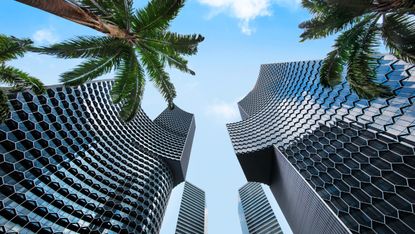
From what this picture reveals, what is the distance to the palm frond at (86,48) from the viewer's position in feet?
32.4

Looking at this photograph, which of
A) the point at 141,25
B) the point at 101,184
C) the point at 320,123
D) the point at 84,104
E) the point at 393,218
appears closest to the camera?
the point at 141,25

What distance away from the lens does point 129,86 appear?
12.3 meters

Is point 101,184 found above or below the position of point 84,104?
below

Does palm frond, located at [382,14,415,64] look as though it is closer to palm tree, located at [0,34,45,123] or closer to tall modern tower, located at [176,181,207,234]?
palm tree, located at [0,34,45,123]

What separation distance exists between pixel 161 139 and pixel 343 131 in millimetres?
79223

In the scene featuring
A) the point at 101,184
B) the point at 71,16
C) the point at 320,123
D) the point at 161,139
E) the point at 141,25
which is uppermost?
the point at 161,139

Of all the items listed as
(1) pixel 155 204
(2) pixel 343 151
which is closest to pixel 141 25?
(2) pixel 343 151

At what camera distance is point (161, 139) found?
354 feet

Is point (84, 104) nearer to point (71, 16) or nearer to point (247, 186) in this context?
point (71, 16)

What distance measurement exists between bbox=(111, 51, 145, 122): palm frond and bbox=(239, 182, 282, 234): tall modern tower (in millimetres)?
133452

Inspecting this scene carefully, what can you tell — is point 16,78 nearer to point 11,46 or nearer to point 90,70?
point 11,46

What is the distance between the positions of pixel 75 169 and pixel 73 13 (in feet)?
179

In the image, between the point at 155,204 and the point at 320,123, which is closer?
the point at 320,123

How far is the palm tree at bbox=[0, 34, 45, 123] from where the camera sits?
10344 mm
